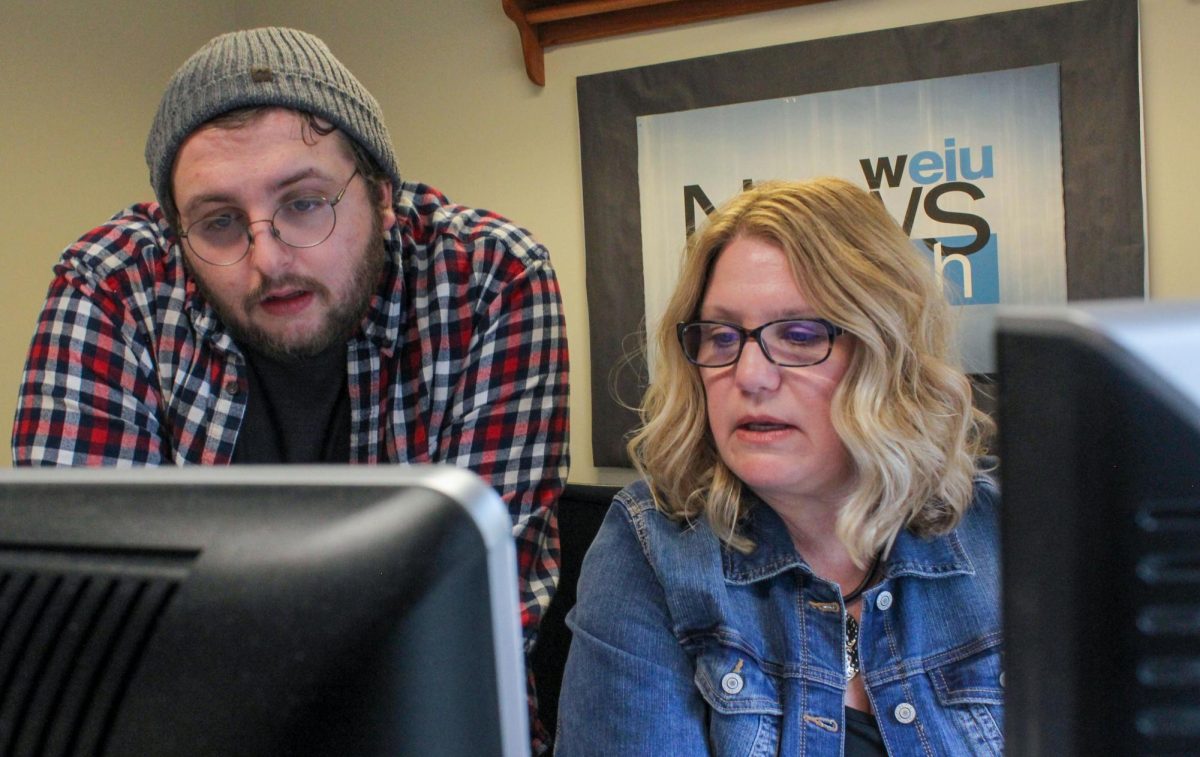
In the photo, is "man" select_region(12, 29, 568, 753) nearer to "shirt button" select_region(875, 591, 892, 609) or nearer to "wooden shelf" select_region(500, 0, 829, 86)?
"shirt button" select_region(875, 591, 892, 609)

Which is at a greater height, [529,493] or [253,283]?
[253,283]

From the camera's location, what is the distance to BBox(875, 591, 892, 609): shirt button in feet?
3.37

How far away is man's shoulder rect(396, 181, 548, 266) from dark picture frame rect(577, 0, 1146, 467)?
0.98 m

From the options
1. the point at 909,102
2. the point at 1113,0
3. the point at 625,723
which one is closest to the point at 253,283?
the point at 625,723

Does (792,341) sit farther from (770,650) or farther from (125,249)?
(125,249)

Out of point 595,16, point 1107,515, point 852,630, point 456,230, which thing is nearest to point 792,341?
point 852,630

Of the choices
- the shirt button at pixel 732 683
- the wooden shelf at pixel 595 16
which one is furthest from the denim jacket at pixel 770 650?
the wooden shelf at pixel 595 16

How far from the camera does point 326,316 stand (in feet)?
4.02

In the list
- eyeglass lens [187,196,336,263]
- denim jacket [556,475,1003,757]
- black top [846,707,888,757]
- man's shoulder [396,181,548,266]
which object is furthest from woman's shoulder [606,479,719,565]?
eyeglass lens [187,196,336,263]

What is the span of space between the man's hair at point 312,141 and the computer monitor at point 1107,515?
109 cm

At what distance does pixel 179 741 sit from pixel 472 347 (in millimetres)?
1010

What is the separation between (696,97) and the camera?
2.30 m

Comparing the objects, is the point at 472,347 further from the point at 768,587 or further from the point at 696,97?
the point at 696,97

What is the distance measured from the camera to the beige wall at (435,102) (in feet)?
6.51
